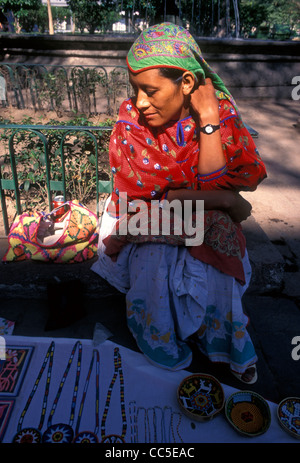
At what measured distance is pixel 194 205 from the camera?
1896 mm

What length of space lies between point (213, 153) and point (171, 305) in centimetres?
82

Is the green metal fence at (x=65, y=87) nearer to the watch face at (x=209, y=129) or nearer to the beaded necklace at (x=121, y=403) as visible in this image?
the watch face at (x=209, y=129)

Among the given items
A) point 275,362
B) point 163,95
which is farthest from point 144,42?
point 275,362

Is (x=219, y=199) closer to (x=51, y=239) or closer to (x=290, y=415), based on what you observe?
(x=290, y=415)

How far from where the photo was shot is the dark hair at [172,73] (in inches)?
61.5

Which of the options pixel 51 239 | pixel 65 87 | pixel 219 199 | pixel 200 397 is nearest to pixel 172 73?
pixel 219 199

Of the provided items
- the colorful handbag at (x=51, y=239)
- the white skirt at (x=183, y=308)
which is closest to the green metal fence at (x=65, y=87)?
the colorful handbag at (x=51, y=239)

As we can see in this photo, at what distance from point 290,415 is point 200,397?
1.35 feet

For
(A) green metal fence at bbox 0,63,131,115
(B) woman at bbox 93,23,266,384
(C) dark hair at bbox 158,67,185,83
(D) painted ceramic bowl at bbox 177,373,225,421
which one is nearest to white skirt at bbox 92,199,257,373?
(B) woman at bbox 93,23,266,384

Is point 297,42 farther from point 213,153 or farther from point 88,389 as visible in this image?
point 88,389

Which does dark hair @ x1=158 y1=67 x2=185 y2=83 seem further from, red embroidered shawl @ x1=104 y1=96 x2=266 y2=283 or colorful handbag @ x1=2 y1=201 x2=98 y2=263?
colorful handbag @ x1=2 y1=201 x2=98 y2=263

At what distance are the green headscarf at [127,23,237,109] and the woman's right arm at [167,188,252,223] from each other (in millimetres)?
577

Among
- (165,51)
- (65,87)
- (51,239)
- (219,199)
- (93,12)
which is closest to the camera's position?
(165,51)

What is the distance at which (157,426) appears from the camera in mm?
1620
